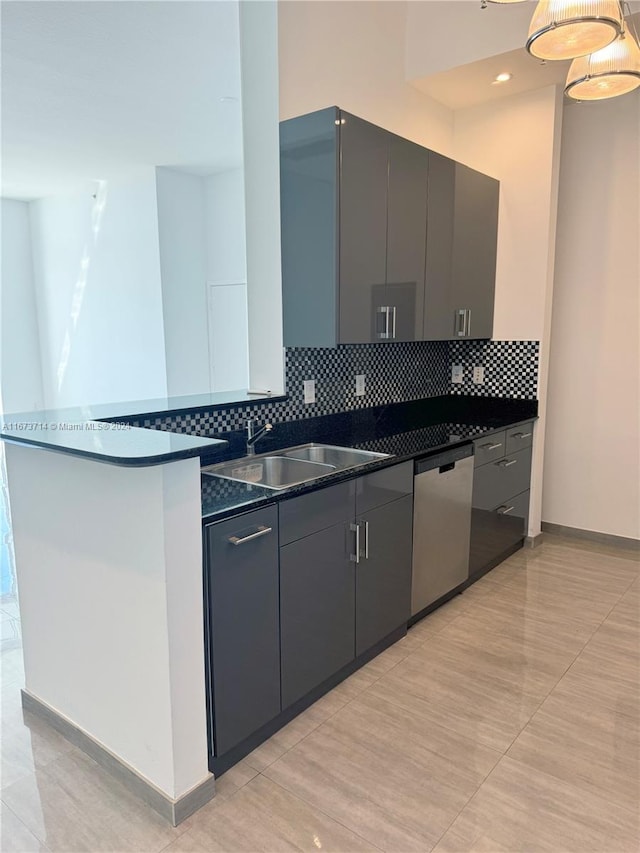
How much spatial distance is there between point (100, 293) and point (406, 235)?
435 cm

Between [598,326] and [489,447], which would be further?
[598,326]

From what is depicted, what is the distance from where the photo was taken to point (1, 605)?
3.13 m

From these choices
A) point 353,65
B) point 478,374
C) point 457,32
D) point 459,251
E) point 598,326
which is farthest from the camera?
point 478,374

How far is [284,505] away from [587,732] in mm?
1407

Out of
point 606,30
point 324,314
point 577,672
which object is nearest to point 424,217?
point 324,314

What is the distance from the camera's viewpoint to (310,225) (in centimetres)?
264

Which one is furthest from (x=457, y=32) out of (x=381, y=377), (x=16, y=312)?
(x=16, y=312)

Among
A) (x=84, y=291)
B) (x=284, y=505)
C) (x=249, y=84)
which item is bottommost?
(x=284, y=505)

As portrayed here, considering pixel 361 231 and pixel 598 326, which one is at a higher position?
pixel 361 231

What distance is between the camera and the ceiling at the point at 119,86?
2939 millimetres

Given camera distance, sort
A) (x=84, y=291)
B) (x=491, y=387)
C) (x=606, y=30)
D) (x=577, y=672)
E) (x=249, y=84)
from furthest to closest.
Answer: (x=84, y=291)
(x=491, y=387)
(x=249, y=84)
(x=577, y=672)
(x=606, y=30)

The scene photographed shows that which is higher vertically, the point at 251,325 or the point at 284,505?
the point at 251,325

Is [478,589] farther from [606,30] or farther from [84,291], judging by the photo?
[84,291]

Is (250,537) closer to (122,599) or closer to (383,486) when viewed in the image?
(122,599)
